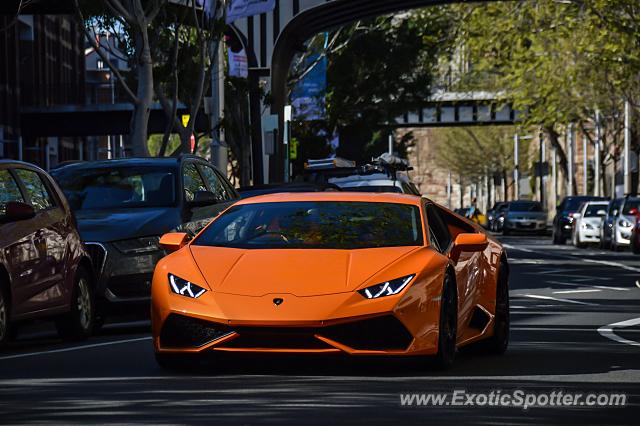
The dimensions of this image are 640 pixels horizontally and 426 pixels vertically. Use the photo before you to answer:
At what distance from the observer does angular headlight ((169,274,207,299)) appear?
11.3 m

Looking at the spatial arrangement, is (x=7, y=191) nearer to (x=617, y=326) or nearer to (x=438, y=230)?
(x=438, y=230)

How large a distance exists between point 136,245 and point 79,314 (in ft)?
4.36

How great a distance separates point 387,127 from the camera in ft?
238

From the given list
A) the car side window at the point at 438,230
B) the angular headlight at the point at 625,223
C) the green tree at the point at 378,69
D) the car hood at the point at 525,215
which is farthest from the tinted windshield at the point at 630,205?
the car side window at the point at 438,230

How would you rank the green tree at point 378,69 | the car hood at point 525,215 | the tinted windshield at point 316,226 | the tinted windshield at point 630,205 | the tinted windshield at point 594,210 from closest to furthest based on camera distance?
1. the tinted windshield at point 316,226
2. the tinted windshield at point 630,205
3. the tinted windshield at point 594,210
4. the green tree at point 378,69
5. the car hood at point 525,215

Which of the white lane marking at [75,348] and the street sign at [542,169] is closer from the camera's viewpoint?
the white lane marking at [75,348]

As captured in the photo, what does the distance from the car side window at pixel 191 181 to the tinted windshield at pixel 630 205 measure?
30102mm

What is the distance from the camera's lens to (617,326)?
17.0 metres

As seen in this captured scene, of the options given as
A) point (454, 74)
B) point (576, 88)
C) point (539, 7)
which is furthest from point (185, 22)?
point (454, 74)

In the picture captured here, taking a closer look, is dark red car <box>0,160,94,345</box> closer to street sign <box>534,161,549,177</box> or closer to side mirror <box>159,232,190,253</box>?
side mirror <box>159,232,190,253</box>

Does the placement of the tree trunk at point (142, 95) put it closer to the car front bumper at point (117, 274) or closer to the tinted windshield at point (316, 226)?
the car front bumper at point (117, 274)

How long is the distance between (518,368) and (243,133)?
133 feet

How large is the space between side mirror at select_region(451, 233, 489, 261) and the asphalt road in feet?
2.60

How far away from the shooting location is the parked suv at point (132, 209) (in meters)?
16.7
